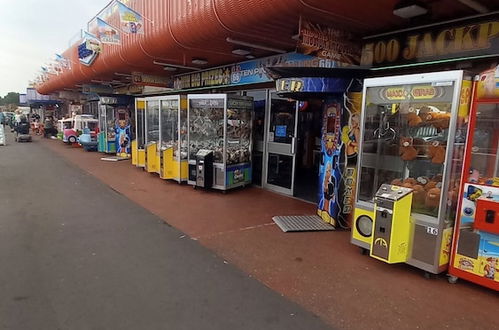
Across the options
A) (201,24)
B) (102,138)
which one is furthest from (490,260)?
(102,138)

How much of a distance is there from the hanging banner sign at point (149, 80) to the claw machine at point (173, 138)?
273 cm

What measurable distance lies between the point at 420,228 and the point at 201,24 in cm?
438

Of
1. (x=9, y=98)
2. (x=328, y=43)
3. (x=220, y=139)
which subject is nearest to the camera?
(x=328, y=43)

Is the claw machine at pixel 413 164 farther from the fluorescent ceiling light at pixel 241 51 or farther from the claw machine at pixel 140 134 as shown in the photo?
the claw machine at pixel 140 134

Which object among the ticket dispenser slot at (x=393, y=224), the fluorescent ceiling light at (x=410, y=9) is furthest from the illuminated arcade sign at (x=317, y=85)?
the ticket dispenser slot at (x=393, y=224)

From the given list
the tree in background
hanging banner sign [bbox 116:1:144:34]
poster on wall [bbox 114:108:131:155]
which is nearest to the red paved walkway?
hanging banner sign [bbox 116:1:144:34]

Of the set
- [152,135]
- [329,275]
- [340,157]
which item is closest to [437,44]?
[340,157]

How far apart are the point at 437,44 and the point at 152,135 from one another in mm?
7801

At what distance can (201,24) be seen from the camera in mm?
5258

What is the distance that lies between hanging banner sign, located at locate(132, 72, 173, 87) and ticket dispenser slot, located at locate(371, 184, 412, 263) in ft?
31.5

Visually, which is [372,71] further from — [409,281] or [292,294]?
[292,294]

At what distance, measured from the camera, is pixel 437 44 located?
4504mm

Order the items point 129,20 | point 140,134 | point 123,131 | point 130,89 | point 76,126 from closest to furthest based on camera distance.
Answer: point 129,20, point 140,134, point 123,131, point 130,89, point 76,126

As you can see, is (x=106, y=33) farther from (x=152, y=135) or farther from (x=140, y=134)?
(x=140, y=134)
